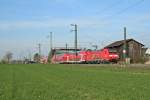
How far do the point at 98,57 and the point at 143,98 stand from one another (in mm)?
96433

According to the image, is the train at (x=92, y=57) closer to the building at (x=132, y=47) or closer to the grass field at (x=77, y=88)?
the building at (x=132, y=47)

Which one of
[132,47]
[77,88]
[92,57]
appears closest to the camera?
[77,88]

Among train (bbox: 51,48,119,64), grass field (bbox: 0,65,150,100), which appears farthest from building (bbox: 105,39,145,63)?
grass field (bbox: 0,65,150,100)

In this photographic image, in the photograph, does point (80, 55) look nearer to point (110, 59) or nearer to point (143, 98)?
point (110, 59)

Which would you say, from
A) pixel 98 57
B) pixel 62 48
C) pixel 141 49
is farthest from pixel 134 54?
pixel 62 48

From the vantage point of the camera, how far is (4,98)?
13688 mm

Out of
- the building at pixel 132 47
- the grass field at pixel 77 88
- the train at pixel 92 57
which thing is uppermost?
the building at pixel 132 47

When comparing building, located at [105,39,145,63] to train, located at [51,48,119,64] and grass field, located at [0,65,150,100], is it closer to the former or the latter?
train, located at [51,48,119,64]

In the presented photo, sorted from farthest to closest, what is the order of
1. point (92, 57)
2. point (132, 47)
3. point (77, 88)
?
point (132, 47)
point (92, 57)
point (77, 88)

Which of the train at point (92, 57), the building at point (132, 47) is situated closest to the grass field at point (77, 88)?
the train at point (92, 57)

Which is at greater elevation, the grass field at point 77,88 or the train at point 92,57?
the train at point 92,57

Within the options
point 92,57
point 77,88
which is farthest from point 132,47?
point 77,88

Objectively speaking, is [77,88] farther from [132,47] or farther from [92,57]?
[132,47]

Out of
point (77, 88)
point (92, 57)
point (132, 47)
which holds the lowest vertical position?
point (77, 88)
